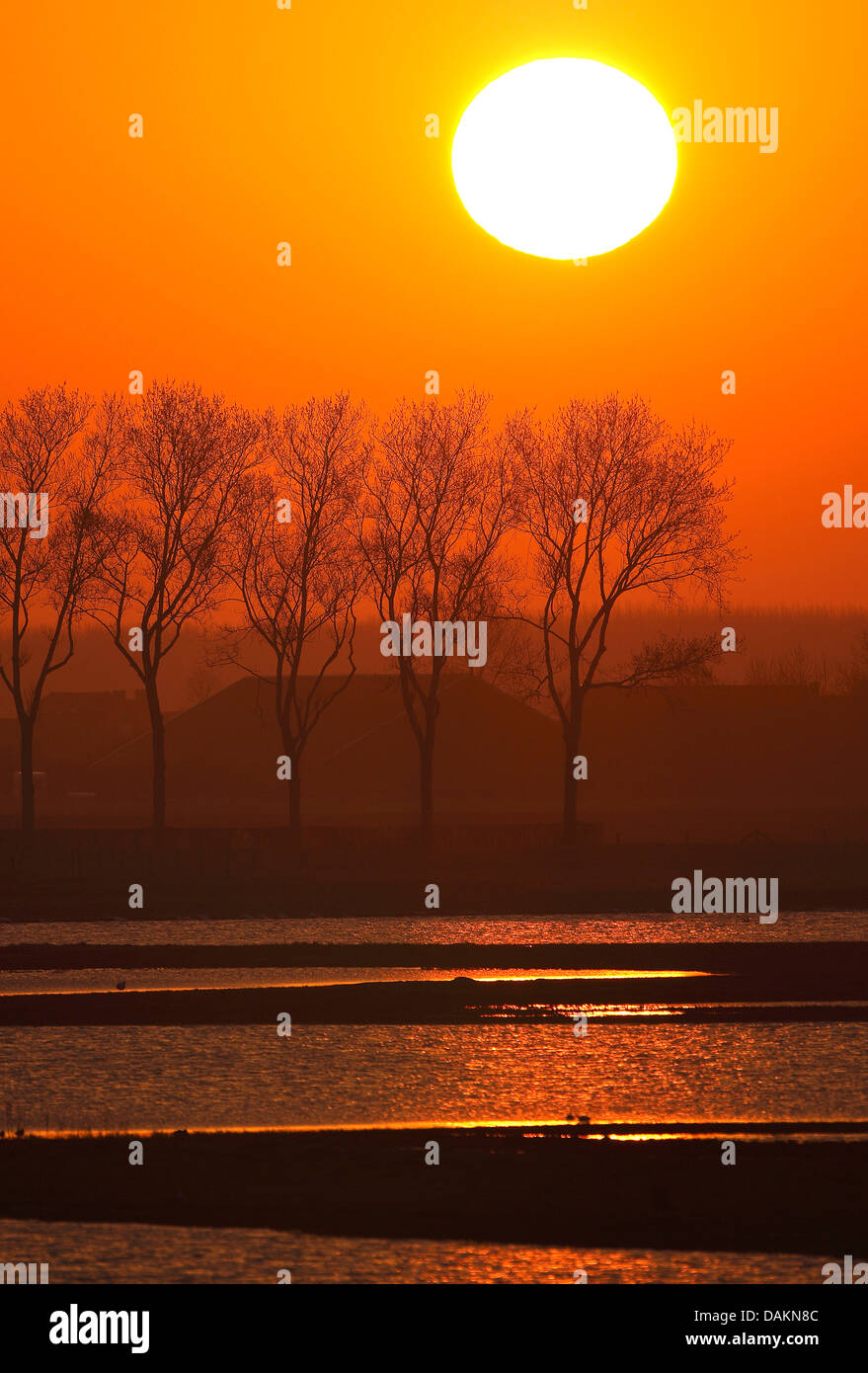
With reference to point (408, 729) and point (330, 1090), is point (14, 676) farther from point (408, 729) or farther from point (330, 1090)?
point (408, 729)

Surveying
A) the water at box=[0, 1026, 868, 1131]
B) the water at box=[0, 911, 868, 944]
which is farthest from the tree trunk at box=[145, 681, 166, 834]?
the water at box=[0, 1026, 868, 1131]

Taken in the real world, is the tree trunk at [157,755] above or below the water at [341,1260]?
above

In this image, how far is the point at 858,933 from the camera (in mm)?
30969

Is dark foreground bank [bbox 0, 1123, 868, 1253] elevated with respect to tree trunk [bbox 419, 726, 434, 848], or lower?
lower

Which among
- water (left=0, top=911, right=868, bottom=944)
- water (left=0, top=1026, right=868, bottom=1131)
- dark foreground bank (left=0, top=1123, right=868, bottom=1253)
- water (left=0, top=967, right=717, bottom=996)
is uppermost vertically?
water (left=0, top=911, right=868, bottom=944)

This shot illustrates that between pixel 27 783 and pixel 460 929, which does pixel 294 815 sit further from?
pixel 460 929

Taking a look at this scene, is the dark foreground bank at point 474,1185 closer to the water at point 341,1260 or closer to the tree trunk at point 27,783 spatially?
the water at point 341,1260

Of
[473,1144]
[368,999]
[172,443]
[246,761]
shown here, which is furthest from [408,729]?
[473,1144]

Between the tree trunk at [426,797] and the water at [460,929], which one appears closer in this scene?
the water at [460,929]

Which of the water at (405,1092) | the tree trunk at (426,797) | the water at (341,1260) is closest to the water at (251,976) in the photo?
the water at (405,1092)

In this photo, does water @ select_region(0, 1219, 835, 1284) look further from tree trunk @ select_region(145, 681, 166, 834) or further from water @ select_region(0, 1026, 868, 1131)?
tree trunk @ select_region(145, 681, 166, 834)

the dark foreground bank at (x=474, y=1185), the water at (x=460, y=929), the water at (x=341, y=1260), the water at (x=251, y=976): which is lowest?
the water at (x=341, y=1260)
